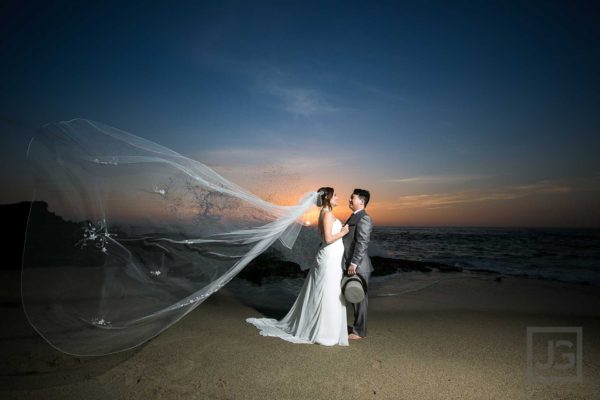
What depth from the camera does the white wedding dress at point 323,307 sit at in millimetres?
5047

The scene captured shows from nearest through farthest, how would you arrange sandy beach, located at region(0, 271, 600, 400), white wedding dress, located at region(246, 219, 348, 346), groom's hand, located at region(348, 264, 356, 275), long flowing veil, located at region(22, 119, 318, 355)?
sandy beach, located at region(0, 271, 600, 400)
long flowing veil, located at region(22, 119, 318, 355)
white wedding dress, located at region(246, 219, 348, 346)
groom's hand, located at region(348, 264, 356, 275)

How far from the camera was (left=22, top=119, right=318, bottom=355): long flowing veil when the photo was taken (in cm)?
376

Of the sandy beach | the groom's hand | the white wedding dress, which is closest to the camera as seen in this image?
the sandy beach

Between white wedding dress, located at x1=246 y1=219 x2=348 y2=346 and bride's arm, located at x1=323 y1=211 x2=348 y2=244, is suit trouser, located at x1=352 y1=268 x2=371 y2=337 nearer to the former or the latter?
white wedding dress, located at x1=246 y1=219 x2=348 y2=346

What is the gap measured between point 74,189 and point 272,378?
326 centimetres

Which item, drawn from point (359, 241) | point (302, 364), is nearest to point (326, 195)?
point (359, 241)

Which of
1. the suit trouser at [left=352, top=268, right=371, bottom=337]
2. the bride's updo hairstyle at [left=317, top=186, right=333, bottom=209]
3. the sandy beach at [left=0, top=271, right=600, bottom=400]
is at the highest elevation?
the bride's updo hairstyle at [left=317, top=186, right=333, bottom=209]

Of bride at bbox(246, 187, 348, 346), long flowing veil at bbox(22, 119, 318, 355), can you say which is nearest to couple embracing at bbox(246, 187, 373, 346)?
bride at bbox(246, 187, 348, 346)

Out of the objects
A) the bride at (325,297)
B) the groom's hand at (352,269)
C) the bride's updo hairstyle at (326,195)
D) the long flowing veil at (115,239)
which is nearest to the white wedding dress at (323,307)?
the bride at (325,297)

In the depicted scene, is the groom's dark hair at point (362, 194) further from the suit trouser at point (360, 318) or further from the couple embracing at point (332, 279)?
the suit trouser at point (360, 318)

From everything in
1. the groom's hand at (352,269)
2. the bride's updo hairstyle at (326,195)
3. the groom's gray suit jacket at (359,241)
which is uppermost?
the bride's updo hairstyle at (326,195)

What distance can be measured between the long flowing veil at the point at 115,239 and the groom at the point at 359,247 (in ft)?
5.27

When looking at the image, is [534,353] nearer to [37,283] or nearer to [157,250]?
[157,250]

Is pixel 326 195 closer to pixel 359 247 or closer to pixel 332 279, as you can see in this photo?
pixel 359 247
